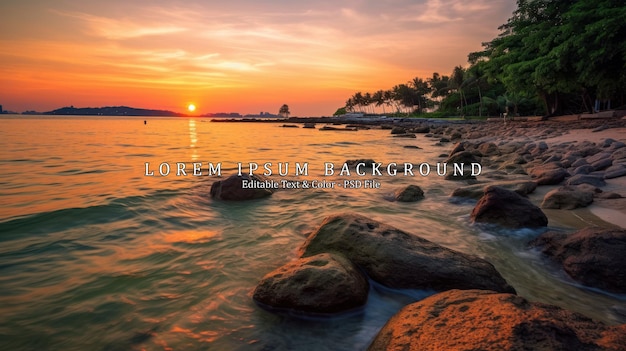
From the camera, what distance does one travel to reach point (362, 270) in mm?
3484

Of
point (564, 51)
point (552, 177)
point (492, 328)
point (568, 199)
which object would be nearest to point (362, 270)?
point (492, 328)

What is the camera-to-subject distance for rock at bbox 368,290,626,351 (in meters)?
1.69

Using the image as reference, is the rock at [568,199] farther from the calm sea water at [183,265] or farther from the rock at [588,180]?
the calm sea water at [183,265]

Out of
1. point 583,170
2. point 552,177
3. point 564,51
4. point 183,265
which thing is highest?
point 564,51

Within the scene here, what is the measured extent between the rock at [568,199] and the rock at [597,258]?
7.69 feet

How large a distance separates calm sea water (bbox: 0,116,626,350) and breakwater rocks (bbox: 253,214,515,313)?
5.9 inches

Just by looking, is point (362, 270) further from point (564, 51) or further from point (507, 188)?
point (564, 51)

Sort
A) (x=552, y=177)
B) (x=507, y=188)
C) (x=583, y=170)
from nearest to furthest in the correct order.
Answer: (x=507, y=188) → (x=552, y=177) → (x=583, y=170)

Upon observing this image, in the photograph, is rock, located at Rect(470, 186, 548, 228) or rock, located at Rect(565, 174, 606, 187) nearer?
rock, located at Rect(470, 186, 548, 228)

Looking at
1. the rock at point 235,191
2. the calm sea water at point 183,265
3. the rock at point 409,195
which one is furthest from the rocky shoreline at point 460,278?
the rock at point 235,191

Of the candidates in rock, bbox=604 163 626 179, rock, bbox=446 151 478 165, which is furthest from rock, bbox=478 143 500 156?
rock, bbox=604 163 626 179

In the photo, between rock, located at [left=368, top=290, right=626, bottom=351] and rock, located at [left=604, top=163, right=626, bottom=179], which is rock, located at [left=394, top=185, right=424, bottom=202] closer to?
rock, located at [left=604, top=163, right=626, bottom=179]

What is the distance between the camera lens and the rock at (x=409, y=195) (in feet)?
23.6

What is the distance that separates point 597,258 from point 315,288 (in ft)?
9.52
